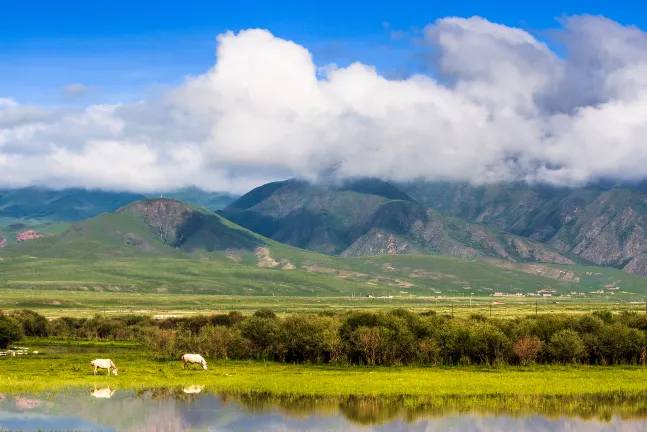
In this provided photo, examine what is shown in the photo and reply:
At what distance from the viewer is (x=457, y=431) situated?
57094mm

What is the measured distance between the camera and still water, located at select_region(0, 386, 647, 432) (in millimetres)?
57094

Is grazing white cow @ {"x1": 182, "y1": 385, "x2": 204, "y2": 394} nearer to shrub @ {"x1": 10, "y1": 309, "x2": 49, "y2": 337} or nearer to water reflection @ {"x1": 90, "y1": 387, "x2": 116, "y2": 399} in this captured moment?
water reflection @ {"x1": 90, "y1": 387, "x2": 116, "y2": 399}

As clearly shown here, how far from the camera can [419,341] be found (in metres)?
Result: 99.4

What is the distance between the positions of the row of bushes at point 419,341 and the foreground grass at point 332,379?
4459 mm

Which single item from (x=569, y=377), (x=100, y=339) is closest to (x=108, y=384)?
(x=569, y=377)

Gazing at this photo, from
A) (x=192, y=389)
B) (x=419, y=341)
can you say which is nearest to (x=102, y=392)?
(x=192, y=389)

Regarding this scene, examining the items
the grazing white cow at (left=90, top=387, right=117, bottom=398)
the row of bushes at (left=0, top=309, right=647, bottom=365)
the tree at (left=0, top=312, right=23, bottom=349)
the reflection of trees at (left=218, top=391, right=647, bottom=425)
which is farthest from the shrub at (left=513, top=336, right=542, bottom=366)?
the tree at (left=0, top=312, right=23, bottom=349)

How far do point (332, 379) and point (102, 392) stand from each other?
21.7m

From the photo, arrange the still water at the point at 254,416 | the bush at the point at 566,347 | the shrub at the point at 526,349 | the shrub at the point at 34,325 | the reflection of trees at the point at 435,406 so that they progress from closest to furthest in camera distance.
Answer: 1. the still water at the point at 254,416
2. the reflection of trees at the point at 435,406
3. the shrub at the point at 526,349
4. the bush at the point at 566,347
5. the shrub at the point at 34,325

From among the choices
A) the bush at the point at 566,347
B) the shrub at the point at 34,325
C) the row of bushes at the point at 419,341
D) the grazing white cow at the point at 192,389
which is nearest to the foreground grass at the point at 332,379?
the grazing white cow at the point at 192,389

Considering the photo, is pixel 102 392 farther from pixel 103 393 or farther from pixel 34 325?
pixel 34 325

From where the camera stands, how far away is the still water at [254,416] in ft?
187

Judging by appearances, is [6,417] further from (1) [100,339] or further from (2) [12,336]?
(1) [100,339]

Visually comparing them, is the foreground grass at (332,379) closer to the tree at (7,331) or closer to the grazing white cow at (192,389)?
the grazing white cow at (192,389)
